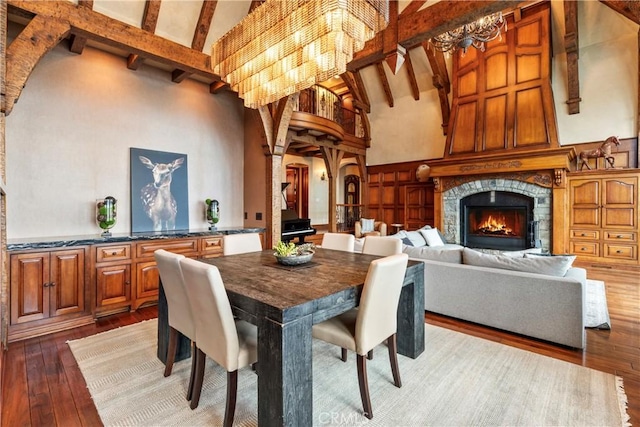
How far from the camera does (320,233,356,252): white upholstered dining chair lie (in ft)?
11.1

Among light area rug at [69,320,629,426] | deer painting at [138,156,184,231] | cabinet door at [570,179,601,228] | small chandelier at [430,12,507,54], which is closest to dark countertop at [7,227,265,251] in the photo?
deer painting at [138,156,184,231]

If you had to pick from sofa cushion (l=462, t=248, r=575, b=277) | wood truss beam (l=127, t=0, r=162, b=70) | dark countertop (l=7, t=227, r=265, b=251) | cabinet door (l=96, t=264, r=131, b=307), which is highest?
wood truss beam (l=127, t=0, r=162, b=70)

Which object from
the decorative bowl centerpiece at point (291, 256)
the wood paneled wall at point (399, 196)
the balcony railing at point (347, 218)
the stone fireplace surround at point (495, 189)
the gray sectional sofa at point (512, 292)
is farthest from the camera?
the balcony railing at point (347, 218)

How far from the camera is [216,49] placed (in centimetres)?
283

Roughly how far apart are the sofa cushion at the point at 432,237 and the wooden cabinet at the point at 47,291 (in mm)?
5084

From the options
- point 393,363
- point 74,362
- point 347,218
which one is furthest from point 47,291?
point 347,218

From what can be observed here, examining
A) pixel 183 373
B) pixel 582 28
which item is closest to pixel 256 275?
pixel 183 373

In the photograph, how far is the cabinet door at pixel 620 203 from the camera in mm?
5402

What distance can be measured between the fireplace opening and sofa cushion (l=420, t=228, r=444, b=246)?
1.83 metres

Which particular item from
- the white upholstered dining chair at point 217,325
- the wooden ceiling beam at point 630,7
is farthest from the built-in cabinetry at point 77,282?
the wooden ceiling beam at point 630,7

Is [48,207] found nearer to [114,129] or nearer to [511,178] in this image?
[114,129]

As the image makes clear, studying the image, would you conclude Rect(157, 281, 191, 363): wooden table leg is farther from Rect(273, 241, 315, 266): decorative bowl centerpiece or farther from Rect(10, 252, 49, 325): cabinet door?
Rect(10, 252, 49, 325): cabinet door

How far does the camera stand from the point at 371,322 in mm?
1846

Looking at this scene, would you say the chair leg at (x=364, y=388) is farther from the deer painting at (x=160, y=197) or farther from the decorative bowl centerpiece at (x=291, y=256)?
the deer painting at (x=160, y=197)
